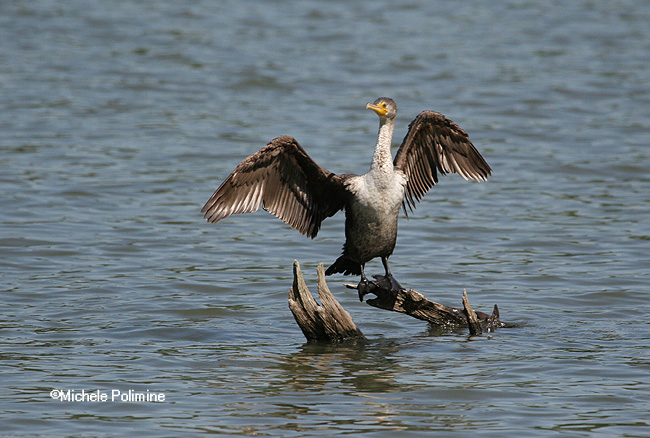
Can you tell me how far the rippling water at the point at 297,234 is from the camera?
22.2 ft

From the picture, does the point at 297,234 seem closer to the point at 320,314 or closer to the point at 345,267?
the point at 345,267

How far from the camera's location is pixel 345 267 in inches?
319

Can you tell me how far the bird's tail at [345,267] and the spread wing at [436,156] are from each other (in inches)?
28.2

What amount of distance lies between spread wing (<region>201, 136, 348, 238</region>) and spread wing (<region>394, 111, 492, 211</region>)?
28.5 inches

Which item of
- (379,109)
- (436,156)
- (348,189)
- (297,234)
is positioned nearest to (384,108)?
(379,109)

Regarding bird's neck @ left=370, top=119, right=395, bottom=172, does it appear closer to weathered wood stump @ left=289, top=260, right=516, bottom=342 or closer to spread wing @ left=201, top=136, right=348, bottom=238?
spread wing @ left=201, top=136, right=348, bottom=238

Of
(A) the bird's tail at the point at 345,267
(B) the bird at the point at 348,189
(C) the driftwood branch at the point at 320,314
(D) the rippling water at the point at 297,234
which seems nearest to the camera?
(D) the rippling water at the point at 297,234

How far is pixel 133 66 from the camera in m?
20.1

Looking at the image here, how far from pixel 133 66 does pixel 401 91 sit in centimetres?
572

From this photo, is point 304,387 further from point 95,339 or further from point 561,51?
point 561,51

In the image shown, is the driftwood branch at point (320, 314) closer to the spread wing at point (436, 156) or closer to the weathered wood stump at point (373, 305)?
the weathered wood stump at point (373, 305)

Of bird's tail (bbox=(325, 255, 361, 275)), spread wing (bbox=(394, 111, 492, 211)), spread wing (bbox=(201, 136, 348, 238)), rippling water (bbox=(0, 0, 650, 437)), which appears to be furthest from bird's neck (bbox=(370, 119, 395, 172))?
rippling water (bbox=(0, 0, 650, 437))

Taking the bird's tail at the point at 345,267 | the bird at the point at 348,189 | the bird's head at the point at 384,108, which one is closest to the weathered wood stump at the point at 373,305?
the bird at the point at 348,189

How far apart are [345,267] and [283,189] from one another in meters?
0.85
